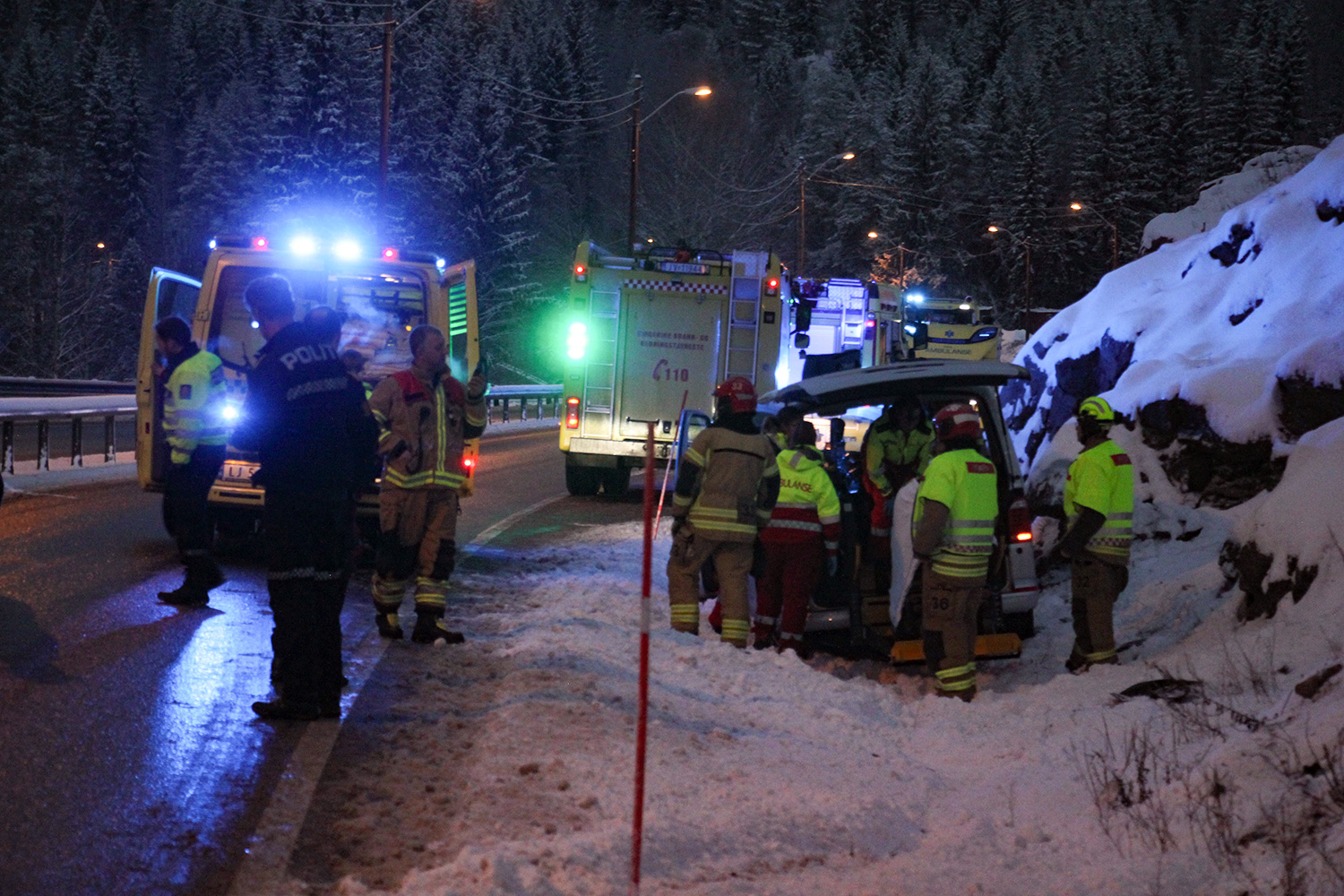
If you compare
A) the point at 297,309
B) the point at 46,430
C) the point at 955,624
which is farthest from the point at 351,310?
the point at 46,430

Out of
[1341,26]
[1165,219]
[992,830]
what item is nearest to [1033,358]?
[1165,219]

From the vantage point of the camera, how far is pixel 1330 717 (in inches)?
196

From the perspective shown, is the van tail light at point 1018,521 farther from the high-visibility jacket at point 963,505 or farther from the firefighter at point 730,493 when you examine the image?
the firefighter at point 730,493

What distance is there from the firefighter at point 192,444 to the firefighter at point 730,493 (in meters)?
3.36

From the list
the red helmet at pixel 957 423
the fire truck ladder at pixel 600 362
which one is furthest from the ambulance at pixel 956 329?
the red helmet at pixel 957 423

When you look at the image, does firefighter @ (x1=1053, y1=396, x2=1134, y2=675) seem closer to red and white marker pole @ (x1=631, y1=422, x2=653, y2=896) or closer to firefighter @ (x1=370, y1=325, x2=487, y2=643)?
firefighter @ (x1=370, y1=325, x2=487, y2=643)

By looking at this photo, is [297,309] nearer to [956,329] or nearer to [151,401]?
[151,401]

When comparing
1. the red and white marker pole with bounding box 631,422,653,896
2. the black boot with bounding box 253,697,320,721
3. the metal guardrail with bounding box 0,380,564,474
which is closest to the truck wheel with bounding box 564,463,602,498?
the metal guardrail with bounding box 0,380,564,474

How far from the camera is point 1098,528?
787 centimetres

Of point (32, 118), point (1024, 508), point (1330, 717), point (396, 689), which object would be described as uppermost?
point (32, 118)

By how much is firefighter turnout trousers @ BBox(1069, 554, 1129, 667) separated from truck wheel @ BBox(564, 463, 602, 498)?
10.9 meters

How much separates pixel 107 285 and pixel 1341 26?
448 ft

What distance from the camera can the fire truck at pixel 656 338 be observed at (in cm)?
1714

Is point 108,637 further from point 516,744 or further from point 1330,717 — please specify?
point 1330,717
